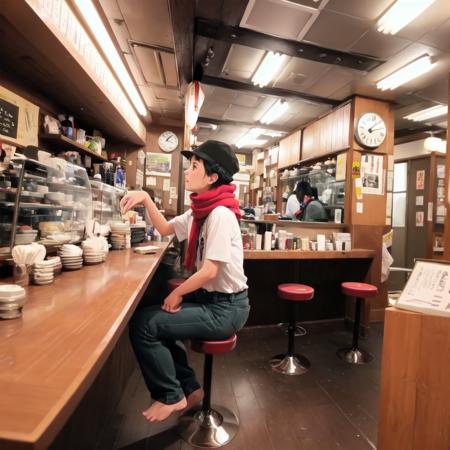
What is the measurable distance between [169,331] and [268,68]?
10.2 feet

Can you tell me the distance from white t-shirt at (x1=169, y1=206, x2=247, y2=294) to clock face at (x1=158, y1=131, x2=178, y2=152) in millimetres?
3556

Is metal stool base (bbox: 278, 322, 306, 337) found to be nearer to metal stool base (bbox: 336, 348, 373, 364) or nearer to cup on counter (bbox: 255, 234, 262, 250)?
metal stool base (bbox: 336, 348, 373, 364)

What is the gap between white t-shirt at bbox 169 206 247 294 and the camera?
1454mm

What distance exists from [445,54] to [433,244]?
3816 mm

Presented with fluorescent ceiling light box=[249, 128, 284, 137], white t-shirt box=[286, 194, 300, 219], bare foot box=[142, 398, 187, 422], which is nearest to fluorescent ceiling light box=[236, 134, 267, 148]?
fluorescent ceiling light box=[249, 128, 284, 137]

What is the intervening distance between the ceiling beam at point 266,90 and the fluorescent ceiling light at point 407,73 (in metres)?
0.66

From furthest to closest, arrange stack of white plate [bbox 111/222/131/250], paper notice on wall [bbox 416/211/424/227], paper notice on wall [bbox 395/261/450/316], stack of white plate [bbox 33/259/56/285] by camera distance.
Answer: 1. paper notice on wall [bbox 416/211/424/227]
2. stack of white plate [bbox 111/222/131/250]
3. paper notice on wall [bbox 395/261/450/316]
4. stack of white plate [bbox 33/259/56/285]

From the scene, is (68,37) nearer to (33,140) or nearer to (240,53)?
(33,140)

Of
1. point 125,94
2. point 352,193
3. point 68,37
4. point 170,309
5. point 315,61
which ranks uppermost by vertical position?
point 315,61

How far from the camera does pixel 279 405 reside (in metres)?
2.05

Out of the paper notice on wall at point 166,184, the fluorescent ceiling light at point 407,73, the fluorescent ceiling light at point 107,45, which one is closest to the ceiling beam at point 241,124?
the paper notice on wall at point 166,184

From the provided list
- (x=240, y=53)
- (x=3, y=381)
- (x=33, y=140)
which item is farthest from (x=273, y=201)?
(x=3, y=381)

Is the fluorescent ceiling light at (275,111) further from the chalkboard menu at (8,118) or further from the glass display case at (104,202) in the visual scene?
the chalkboard menu at (8,118)

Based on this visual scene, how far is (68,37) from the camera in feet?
6.15
